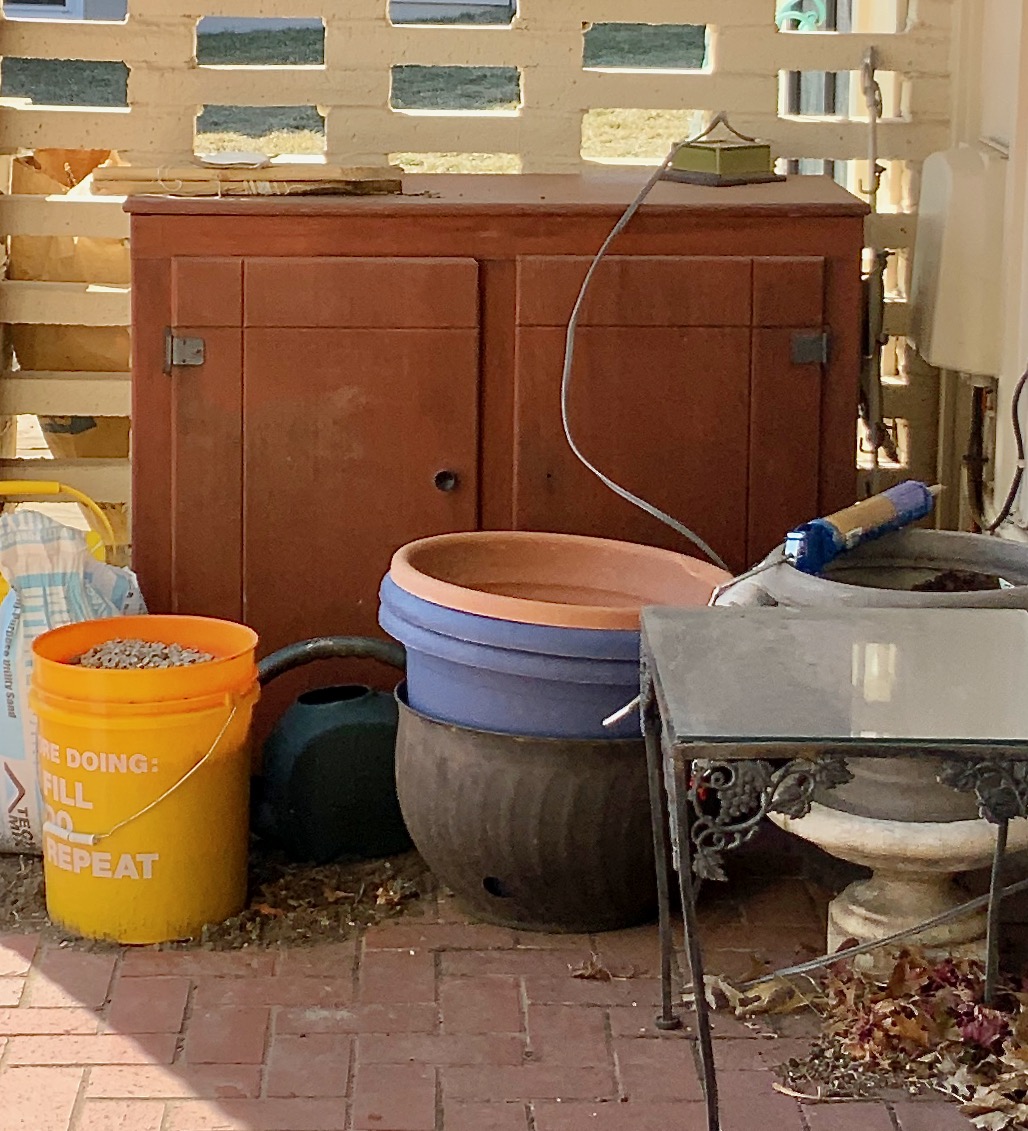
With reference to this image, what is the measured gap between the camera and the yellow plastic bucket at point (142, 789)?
11.5 ft

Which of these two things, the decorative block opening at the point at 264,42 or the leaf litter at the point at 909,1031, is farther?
the decorative block opening at the point at 264,42

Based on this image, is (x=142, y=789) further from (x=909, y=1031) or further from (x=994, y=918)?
Result: (x=994, y=918)

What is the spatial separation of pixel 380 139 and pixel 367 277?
91cm

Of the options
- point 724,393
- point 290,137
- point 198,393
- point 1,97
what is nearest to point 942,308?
point 724,393

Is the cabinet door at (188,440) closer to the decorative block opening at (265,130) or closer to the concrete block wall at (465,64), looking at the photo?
the concrete block wall at (465,64)

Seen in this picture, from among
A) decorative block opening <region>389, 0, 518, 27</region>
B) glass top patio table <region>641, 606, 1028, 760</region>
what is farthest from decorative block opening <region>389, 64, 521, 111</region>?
glass top patio table <region>641, 606, 1028, 760</region>

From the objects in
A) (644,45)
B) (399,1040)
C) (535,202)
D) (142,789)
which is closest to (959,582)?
(535,202)

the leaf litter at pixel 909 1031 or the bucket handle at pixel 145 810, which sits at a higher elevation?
the bucket handle at pixel 145 810

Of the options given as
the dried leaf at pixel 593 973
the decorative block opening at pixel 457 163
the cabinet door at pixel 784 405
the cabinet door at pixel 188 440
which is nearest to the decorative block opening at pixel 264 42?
the decorative block opening at pixel 457 163

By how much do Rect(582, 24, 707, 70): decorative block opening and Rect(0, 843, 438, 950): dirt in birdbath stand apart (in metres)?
8.96

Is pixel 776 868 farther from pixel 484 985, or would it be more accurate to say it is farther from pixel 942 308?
pixel 942 308

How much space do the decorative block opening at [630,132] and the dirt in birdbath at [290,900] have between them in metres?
5.27

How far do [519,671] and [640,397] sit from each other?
0.84 m

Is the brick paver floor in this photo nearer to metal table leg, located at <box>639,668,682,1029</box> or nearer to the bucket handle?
metal table leg, located at <box>639,668,682,1029</box>
